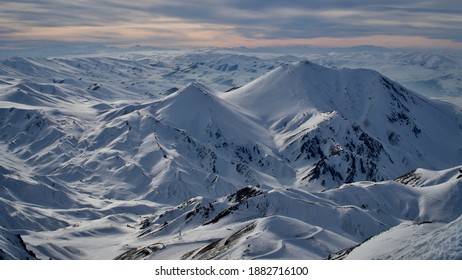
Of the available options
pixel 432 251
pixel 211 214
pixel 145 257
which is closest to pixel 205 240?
pixel 145 257

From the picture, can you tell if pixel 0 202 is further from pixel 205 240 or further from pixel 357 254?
pixel 357 254

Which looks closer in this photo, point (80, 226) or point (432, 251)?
point (432, 251)

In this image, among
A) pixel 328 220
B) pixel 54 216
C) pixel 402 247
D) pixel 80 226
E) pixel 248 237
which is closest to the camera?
pixel 402 247

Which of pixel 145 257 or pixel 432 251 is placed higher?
pixel 432 251

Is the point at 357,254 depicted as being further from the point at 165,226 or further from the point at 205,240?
the point at 165,226

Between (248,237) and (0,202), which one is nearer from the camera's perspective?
(248,237)

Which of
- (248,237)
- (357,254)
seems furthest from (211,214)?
(357,254)
